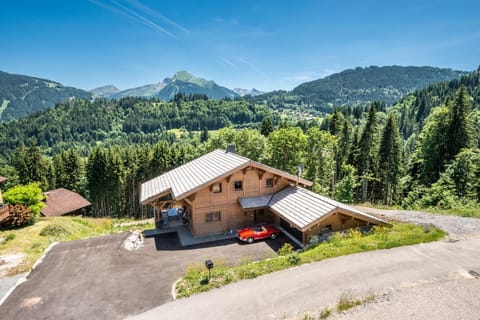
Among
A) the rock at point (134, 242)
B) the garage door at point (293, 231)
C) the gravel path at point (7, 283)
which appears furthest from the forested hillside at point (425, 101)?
the gravel path at point (7, 283)

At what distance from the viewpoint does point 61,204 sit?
40.2 metres

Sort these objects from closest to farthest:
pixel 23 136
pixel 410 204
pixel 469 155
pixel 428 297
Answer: pixel 428 297
pixel 469 155
pixel 410 204
pixel 23 136

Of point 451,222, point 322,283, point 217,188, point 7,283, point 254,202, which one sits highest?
point 217,188

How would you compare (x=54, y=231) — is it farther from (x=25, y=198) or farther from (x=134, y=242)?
(x=134, y=242)

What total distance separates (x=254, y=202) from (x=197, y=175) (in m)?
5.41

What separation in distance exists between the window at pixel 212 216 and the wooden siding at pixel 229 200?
0.21m

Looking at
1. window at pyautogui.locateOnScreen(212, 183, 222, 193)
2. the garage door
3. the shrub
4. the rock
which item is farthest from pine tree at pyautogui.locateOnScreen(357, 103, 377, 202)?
the shrub

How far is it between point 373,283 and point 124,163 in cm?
5246

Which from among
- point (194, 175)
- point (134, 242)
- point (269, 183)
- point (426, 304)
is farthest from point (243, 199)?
point (426, 304)

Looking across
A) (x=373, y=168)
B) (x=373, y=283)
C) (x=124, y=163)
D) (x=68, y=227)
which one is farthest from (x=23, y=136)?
(x=373, y=283)

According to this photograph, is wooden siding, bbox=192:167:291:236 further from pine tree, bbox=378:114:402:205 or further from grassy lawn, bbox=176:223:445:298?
pine tree, bbox=378:114:402:205

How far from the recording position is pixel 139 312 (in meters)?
11.7

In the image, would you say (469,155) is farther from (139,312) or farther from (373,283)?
(139,312)

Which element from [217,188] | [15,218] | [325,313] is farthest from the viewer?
[15,218]
